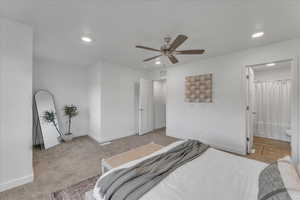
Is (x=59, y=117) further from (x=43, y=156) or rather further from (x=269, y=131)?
(x=269, y=131)

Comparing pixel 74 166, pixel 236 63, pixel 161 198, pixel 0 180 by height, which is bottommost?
pixel 74 166

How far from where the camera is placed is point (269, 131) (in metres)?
4.28

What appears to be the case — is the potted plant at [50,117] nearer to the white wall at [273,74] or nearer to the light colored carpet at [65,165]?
the light colored carpet at [65,165]

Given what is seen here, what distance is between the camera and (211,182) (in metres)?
1.21

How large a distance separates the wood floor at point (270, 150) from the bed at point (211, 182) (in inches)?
73.7

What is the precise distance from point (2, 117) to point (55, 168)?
126 cm

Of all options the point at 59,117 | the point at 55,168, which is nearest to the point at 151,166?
the point at 55,168

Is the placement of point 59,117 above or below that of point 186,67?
below

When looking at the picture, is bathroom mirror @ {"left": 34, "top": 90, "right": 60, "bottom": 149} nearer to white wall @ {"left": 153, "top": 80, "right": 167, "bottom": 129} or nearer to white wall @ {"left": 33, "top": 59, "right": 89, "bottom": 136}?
white wall @ {"left": 33, "top": 59, "right": 89, "bottom": 136}

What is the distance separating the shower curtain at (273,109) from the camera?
400 cm

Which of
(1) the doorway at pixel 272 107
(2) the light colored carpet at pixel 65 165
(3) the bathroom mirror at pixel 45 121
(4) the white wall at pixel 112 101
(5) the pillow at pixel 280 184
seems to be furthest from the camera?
(4) the white wall at pixel 112 101

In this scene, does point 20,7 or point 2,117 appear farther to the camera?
point 2,117

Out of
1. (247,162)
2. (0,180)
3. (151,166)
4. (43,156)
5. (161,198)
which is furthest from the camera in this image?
(43,156)

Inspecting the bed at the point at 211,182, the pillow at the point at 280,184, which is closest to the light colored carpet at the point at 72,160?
the bed at the point at 211,182
